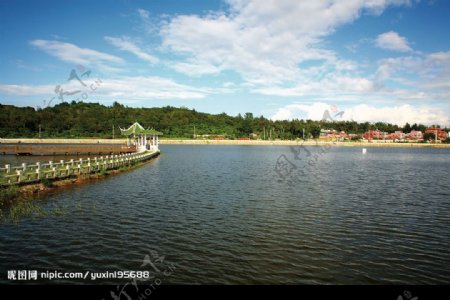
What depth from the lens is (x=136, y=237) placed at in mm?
15703

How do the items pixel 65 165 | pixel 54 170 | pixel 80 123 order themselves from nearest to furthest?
pixel 54 170 → pixel 65 165 → pixel 80 123

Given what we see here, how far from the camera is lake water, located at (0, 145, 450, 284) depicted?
12.2 meters

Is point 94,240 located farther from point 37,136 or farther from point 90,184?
point 37,136

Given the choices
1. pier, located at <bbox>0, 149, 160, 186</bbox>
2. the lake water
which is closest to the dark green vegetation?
pier, located at <bbox>0, 149, 160, 186</bbox>

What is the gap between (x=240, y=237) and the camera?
52.8 ft

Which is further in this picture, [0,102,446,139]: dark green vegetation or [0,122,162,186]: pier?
[0,102,446,139]: dark green vegetation

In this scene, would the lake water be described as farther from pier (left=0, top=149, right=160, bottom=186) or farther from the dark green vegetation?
the dark green vegetation

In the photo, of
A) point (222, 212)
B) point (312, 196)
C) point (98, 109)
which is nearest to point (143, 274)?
point (222, 212)

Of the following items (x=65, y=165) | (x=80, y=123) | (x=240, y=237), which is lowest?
(x=240, y=237)

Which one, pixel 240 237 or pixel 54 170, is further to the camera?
pixel 54 170

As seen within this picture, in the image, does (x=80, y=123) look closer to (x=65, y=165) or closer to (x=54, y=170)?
(x=65, y=165)

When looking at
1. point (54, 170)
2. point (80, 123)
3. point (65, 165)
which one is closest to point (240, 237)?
point (54, 170)

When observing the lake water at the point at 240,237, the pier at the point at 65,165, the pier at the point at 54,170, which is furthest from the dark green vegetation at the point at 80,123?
the lake water at the point at 240,237

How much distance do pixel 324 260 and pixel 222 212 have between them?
858 cm
